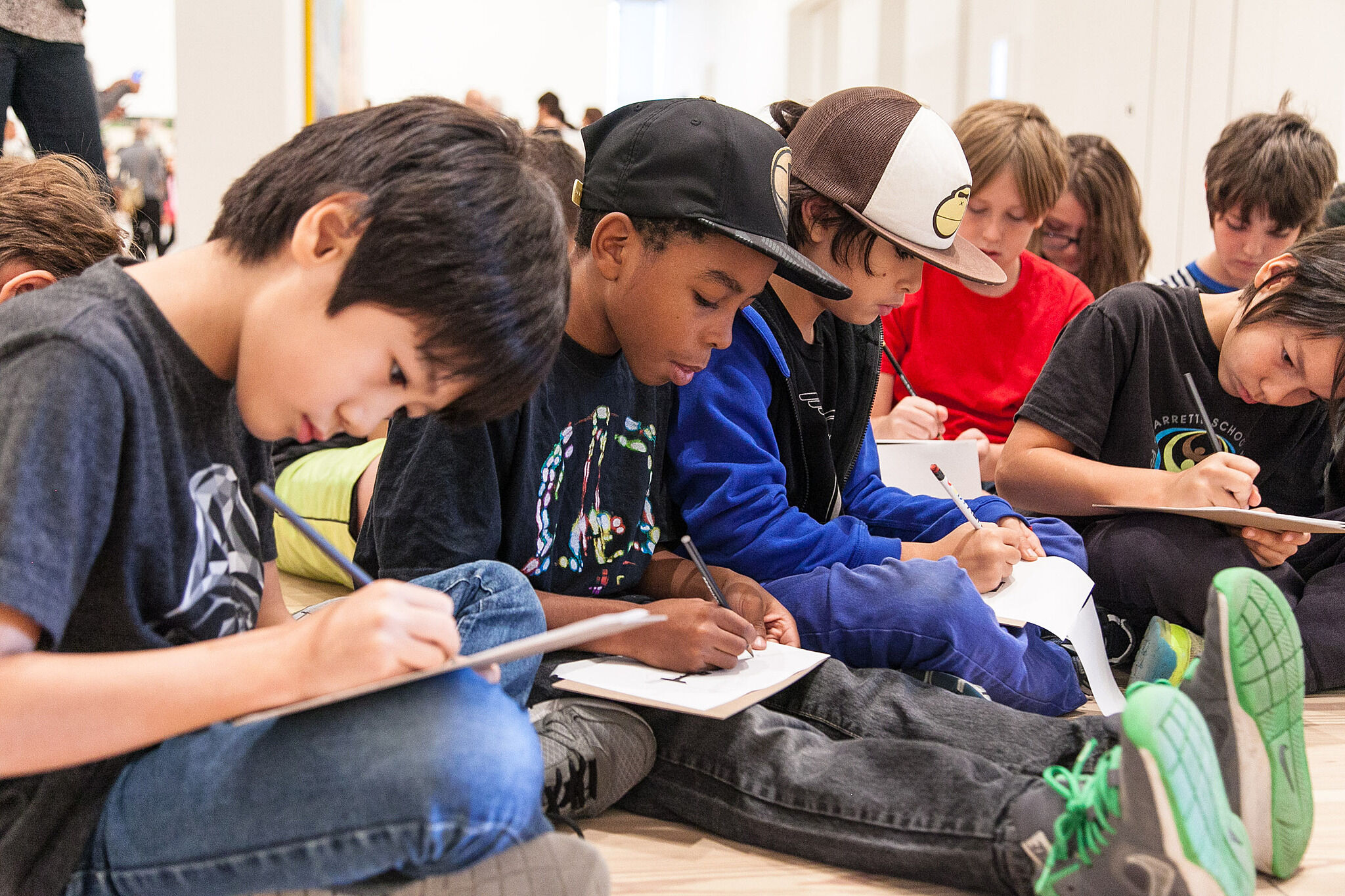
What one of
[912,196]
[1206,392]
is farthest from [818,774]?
[1206,392]

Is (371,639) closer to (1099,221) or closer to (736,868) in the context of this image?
(736,868)

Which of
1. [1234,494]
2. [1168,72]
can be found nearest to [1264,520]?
[1234,494]

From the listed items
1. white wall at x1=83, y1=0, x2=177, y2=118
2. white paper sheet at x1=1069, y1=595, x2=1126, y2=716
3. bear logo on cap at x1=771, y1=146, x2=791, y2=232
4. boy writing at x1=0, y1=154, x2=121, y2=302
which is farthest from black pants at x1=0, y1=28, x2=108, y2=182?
white wall at x1=83, y1=0, x2=177, y2=118

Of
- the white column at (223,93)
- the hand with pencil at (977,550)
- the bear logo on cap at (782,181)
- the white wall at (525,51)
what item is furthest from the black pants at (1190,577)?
the white wall at (525,51)

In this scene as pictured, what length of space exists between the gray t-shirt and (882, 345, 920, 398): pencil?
132 cm

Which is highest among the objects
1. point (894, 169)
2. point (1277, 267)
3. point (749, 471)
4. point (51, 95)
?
point (51, 95)

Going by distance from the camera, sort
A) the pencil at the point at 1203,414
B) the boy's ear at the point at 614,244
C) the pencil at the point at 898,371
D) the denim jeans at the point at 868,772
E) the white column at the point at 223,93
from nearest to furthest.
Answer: the denim jeans at the point at 868,772 → the boy's ear at the point at 614,244 → the pencil at the point at 1203,414 → the pencil at the point at 898,371 → the white column at the point at 223,93

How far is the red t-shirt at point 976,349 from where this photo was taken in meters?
2.00

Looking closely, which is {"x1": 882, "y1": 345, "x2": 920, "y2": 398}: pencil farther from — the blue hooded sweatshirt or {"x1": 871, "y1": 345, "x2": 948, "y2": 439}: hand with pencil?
the blue hooded sweatshirt

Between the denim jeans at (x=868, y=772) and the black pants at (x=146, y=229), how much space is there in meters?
0.75

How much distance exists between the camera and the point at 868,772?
2.99 feet

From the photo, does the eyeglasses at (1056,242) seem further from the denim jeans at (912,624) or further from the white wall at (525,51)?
the white wall at (525,51)

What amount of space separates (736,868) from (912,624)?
A: 343 millimetres

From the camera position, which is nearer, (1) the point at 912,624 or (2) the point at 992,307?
(1) the point at 912,624
